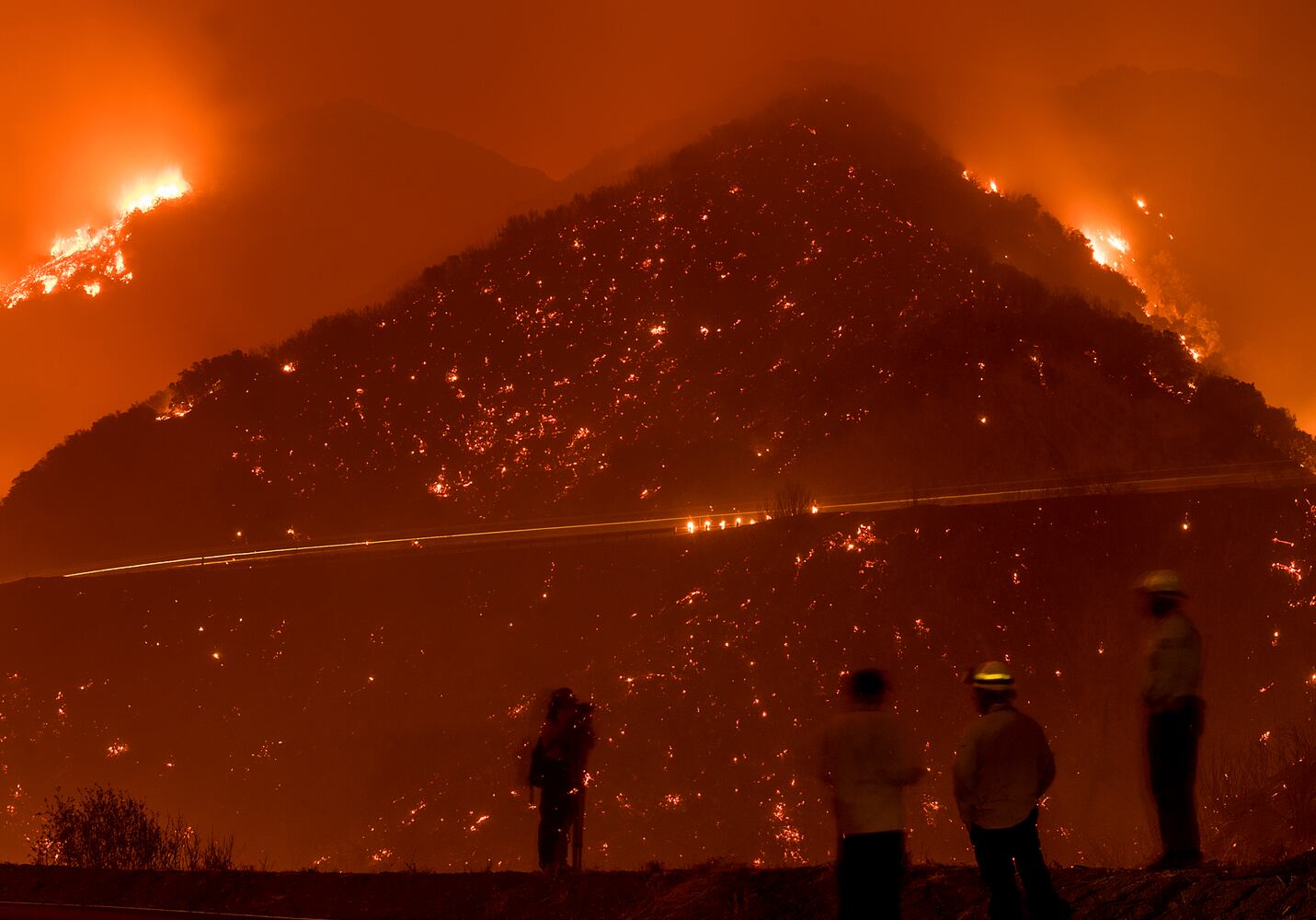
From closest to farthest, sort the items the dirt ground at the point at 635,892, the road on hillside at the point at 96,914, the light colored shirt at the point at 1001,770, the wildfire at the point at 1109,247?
the light colored shirt at the point at 1001,770 → the dirt ground at the point at 635,892 → the road on hillside at the point at 96,914 → the wildfire at the point at 1109,247

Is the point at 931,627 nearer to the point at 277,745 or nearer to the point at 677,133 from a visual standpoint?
the point at 277,745

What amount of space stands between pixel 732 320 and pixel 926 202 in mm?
9846

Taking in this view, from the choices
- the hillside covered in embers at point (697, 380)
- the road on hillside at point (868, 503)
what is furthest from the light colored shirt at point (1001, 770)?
the hillside covered in embers at point (697, 380)

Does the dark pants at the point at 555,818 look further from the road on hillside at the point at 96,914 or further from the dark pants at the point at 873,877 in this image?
the dark pants at the point at 873,877

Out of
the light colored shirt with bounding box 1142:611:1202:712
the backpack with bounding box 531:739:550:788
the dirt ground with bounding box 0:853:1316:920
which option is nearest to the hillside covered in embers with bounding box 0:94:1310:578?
the backpack with bounding box 531:739:550:788

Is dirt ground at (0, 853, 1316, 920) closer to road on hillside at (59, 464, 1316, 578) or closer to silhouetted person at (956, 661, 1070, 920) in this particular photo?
silhouetted person at (956, 661, 1070, 920)

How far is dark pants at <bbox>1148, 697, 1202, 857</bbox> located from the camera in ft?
22.7

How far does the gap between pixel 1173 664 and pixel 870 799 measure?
7.92 feet

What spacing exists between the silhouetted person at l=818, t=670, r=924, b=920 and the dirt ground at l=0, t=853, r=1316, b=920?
46.3 inches

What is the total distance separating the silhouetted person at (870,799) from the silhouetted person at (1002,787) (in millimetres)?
357

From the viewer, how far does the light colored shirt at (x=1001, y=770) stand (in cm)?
574

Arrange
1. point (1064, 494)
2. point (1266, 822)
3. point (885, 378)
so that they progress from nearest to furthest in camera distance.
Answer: point (1266, 822), point (1064, 494), point (885, 378)

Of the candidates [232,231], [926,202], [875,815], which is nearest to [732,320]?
[926,202]

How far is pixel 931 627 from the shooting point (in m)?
22.3
